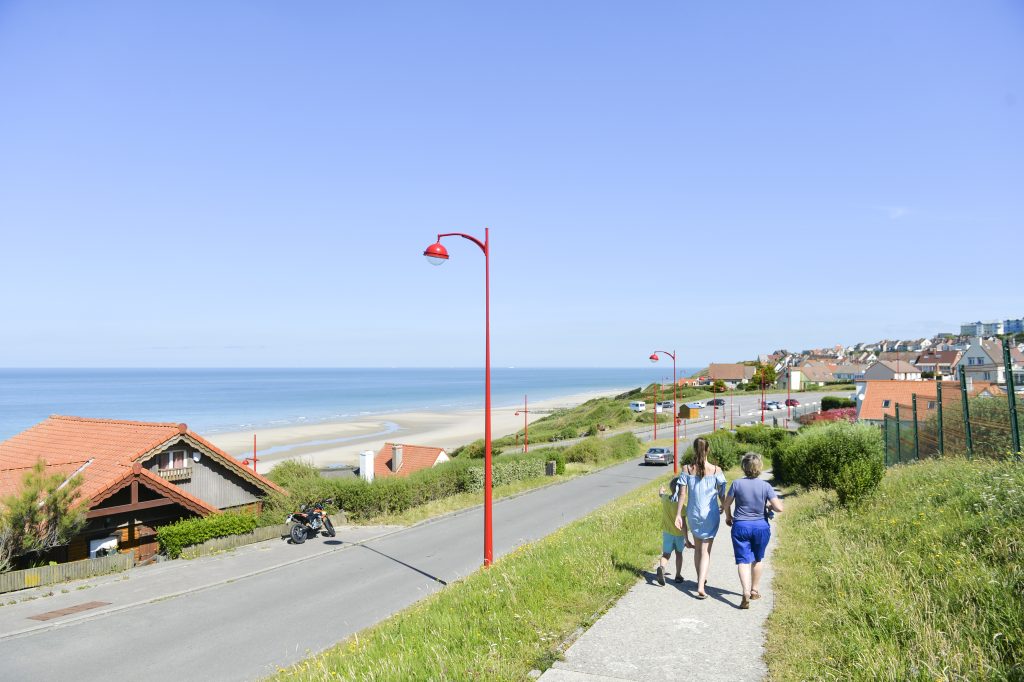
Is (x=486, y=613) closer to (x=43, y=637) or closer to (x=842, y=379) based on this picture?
(x=43, y=637)

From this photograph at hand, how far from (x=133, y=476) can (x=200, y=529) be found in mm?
2492

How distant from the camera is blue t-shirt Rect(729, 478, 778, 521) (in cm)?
717

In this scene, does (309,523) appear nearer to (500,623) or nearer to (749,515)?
(500,623)

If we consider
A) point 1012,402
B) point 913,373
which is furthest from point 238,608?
point 913,373

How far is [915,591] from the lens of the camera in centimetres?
665

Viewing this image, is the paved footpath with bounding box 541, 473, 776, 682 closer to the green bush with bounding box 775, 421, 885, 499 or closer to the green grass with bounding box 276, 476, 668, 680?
the green grass with bounding box 276, 476, 668, 680

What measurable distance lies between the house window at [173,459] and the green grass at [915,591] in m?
18.4

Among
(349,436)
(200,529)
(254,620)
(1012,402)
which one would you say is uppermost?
(1012,402)

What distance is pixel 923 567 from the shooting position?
7137 millimetres

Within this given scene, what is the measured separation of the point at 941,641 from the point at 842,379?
139608mm

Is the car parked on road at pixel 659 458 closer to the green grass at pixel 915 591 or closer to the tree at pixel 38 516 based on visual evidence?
the green grass at pixel 915 591

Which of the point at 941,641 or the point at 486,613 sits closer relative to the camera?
the point at 941,641

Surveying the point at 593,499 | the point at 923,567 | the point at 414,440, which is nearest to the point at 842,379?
the point at 414,440

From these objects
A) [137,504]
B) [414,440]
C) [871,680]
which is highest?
[871,680]
